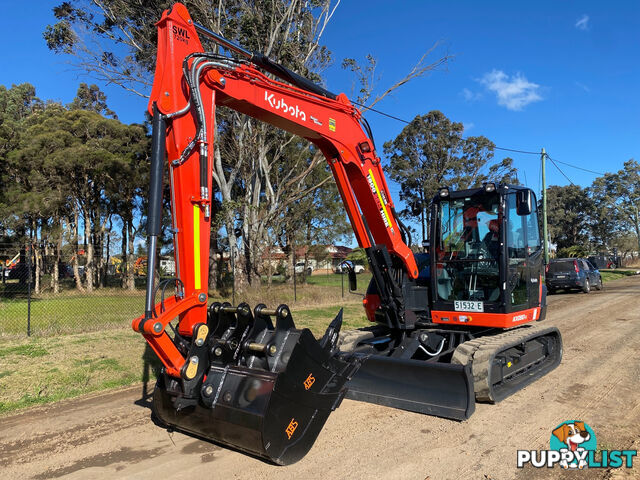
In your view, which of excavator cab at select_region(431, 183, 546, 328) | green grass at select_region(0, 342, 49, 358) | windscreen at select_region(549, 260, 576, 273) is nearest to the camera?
excavator cab at select_region(431, 183, 546, 328)

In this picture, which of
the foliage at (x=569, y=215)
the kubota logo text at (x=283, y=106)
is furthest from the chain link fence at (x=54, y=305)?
the foliage at (x=569, y=215)

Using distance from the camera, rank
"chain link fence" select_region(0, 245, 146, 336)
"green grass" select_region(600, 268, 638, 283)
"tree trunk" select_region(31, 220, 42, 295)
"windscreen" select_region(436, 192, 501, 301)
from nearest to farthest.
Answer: "windscreen" select_region(436, 192, 501, 301) → "chain link fence" select_region(0, 245, 146, 336) → "tree trunk" select_region(31, 220, 42, 295) → "green grass" select_region(600, 268, 638, 283)

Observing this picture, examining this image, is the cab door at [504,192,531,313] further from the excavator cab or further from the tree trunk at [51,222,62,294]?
the tree trunk at [51,222,62,294]

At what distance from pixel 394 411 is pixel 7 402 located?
487 centimetres

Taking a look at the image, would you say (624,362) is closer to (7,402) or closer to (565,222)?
(7,402)

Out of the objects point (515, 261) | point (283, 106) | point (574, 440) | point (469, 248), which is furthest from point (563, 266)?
point (283, 106)

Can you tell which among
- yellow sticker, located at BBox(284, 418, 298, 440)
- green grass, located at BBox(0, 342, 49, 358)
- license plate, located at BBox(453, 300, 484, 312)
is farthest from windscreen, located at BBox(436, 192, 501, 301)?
green grass, located at BBox(0, 342, 49, 358)

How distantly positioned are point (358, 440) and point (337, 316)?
3.89 feet

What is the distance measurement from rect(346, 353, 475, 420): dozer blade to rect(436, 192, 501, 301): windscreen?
4.86 feet

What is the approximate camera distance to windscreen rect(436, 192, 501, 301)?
5949 millimetres

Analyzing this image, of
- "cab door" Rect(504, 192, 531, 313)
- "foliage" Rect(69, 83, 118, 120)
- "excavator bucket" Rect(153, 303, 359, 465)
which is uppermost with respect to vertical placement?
"foliage" Rect(69, 83, 118, 120)

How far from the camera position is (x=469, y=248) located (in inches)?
243

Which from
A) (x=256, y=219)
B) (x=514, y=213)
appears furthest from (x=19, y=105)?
(x=514, y=213)

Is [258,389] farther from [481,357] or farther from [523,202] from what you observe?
[523,202]
